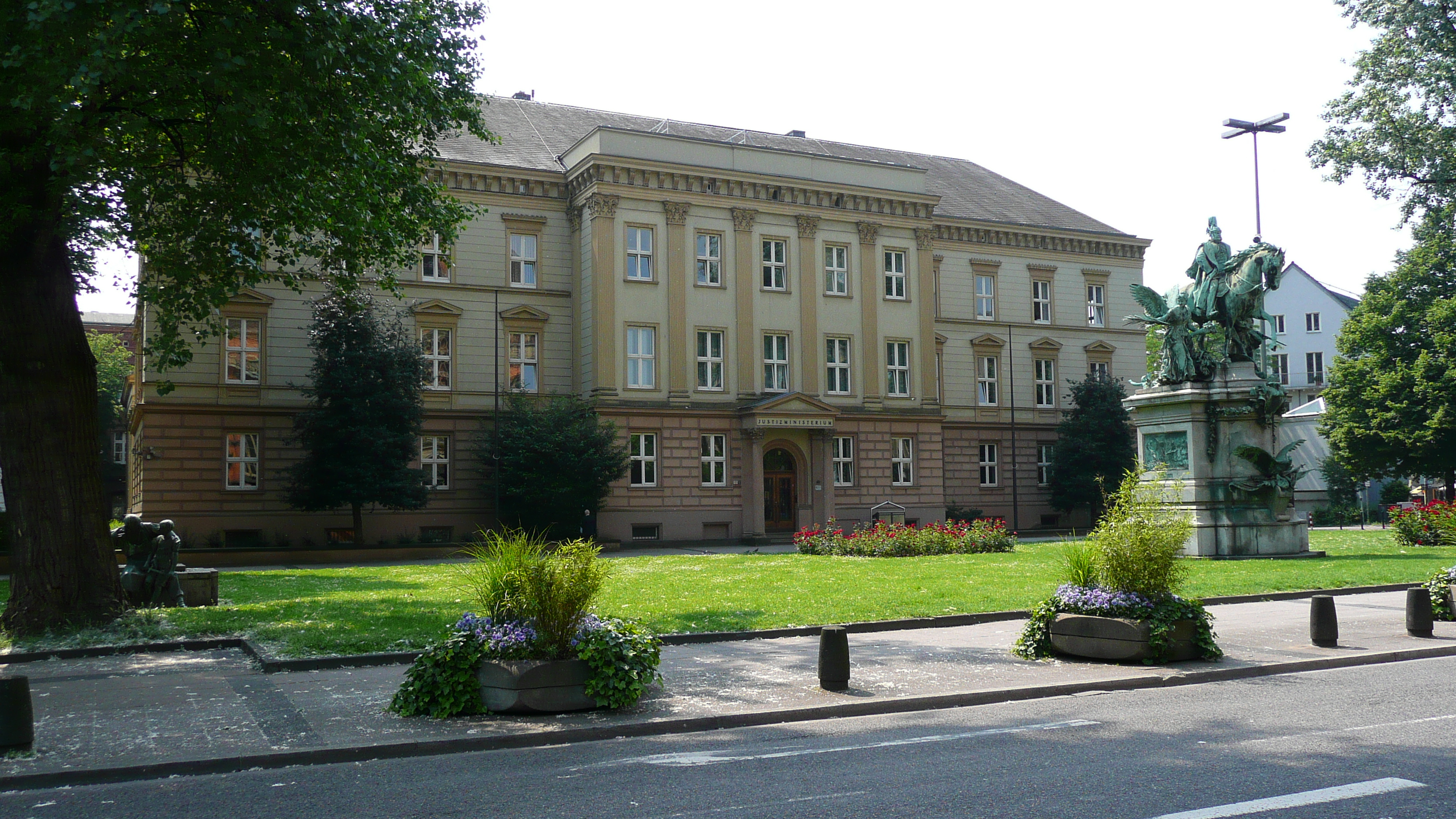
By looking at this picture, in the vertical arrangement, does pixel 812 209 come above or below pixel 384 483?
above

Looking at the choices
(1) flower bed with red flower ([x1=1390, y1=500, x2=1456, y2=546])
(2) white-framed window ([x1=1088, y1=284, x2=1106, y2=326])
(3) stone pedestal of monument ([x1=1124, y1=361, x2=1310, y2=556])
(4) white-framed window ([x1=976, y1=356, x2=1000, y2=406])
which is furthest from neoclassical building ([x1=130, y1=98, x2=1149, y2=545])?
(3) stone pedestal of monument ([x1=1124, y1=361, x2=1310, y2=556])

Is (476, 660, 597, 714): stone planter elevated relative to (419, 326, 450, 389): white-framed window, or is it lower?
lower

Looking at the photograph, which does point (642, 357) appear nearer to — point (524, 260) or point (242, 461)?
point (524, 260)

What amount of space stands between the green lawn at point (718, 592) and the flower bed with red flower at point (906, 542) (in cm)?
122

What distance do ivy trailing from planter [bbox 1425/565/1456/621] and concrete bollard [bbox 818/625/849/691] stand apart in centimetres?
960

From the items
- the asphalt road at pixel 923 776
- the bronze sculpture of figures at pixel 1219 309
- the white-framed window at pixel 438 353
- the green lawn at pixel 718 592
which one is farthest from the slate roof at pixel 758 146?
the asphalt road at pixel 923 776

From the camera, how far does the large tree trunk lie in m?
14.6

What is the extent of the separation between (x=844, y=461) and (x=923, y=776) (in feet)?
123

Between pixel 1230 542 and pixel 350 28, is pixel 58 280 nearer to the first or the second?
pixel 350 28

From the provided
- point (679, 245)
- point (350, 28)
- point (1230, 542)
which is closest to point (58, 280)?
point (350, 28)

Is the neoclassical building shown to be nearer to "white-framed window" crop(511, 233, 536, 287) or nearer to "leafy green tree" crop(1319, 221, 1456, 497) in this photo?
"white-framed window" crop(511, 233, 536, 287)

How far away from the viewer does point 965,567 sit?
82.6ft

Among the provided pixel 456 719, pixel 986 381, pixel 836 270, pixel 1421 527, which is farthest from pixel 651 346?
pixel 456 719

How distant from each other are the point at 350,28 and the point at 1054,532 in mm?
40503
